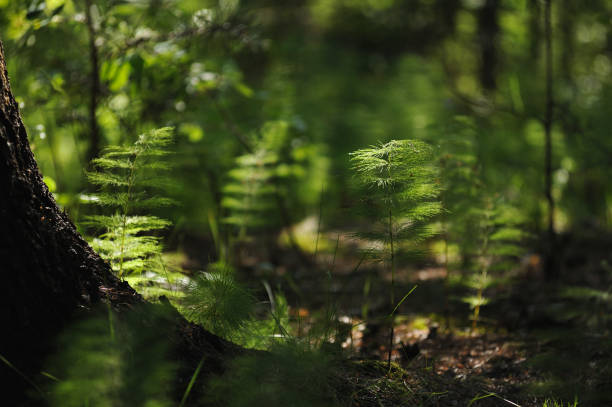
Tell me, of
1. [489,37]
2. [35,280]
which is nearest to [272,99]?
[489,37]

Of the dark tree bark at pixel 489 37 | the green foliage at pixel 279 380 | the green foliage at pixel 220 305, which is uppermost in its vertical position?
the dark tree bark at pixel 489 37

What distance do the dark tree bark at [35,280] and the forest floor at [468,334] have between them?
70 centimetres

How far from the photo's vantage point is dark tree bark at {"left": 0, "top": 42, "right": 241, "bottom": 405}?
1267 mm

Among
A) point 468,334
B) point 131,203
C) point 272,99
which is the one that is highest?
point 272,99

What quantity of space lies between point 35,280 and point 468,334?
2.12 meters

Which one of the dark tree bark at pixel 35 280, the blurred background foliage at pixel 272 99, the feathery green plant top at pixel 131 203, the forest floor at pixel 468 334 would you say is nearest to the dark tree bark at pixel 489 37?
the blurred background foliage at pixel 272 99

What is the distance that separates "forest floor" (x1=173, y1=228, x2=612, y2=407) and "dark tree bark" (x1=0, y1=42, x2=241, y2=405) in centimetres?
70

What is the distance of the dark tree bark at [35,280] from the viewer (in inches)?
49.9

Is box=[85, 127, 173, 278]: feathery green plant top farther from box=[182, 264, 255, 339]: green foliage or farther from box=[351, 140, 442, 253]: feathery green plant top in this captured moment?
box=[351, 140, 442, 253]: feathery green plant top

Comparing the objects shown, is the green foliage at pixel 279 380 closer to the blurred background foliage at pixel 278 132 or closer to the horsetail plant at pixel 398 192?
the blurred background foliage at pixel 278 132

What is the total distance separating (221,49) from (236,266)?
1.52 meters

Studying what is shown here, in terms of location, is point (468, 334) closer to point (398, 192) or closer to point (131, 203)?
point (398, 192)

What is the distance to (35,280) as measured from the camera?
1313 mm

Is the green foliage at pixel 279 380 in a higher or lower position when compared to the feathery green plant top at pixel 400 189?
lower
